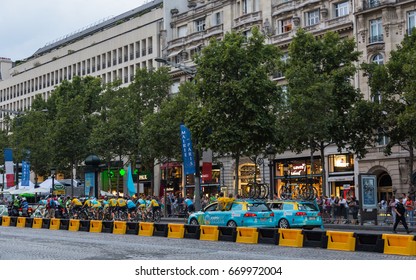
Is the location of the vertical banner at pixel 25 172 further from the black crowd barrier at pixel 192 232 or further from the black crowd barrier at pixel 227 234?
the black crowd barrier at pixel 227 234

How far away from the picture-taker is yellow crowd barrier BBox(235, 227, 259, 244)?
22.6m

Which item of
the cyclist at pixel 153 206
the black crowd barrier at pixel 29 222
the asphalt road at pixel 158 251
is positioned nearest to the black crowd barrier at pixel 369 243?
the asphalt road at pixel 158 251

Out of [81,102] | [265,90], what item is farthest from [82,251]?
[81,102]

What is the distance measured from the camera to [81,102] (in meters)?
62.2

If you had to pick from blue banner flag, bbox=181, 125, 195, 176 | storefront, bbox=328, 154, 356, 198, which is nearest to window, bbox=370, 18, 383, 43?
storefront, bbox=328, 154, 356, 198

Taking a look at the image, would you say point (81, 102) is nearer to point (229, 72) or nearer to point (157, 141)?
point (157, 141)

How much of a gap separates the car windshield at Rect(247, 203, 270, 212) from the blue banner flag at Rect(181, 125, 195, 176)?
1009 centimetres

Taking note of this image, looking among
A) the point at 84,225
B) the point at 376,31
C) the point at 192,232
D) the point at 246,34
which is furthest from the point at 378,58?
the point at 192,232

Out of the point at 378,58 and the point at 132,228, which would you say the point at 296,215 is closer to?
the point at 132,228

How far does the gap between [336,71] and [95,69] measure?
4524 cm

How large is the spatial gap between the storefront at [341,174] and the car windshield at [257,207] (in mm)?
24489

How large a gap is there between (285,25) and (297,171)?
11.9 m

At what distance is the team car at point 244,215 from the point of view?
27016 mm

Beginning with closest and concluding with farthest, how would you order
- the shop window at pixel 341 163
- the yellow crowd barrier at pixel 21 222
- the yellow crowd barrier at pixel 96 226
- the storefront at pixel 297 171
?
the yellow crowd barrier at pixel 96 226, the yellow crowd barrier at pixel 21 222, the shop window at pixel 341 163, the storefront at pixel 297 171
